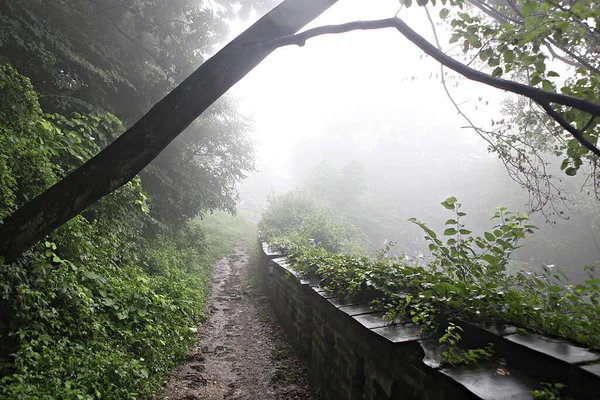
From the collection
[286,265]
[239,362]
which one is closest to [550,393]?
[239,362]

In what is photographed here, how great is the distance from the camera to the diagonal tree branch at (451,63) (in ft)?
7.45

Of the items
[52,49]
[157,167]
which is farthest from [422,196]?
[52,49]

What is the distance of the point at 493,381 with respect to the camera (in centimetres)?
195

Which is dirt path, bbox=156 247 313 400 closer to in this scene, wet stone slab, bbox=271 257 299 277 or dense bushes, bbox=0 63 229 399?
dense bushes, bbox=0 63 229 399

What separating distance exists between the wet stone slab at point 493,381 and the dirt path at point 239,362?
2.87 metres

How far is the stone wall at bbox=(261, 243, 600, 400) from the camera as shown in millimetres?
1829

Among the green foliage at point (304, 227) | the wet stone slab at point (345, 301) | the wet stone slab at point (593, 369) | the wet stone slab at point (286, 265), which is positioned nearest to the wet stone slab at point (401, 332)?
the wet stone slab at point (345, 301)

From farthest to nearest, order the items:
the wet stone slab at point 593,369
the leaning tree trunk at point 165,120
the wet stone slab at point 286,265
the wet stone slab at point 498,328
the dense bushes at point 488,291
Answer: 1. the wet stone slab at point 286,265
2. the leaning tree trunk at point 165,120
3. the wet stone slab at point 498,328
4. the dense bushes at point 488,291
5. the wet stone slab at point 593,369

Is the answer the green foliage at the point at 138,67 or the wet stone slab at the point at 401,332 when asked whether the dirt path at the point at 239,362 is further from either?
the green foliage at the point at 138,67

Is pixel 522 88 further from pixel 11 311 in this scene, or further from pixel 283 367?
pixel 11 311

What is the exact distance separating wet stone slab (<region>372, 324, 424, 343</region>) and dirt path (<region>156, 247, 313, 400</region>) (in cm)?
217

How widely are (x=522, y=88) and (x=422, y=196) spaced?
49.8 meters

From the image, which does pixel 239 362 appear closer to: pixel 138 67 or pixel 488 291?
pixel 488 291

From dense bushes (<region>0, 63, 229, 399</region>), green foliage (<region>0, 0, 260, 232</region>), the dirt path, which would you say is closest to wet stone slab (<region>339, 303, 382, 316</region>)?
the dirt path
